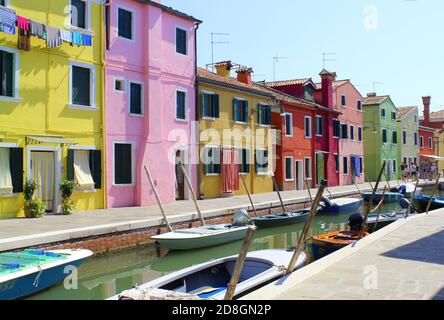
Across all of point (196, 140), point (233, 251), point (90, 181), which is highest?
point (196, 140)

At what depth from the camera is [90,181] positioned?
53.7ft

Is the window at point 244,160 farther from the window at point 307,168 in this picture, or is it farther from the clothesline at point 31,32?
the clothesline at point 31,32

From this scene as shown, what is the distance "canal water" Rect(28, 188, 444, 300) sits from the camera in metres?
9.28

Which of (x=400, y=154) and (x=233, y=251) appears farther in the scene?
(x=400, y=154)

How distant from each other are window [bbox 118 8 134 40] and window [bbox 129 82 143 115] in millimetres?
1873

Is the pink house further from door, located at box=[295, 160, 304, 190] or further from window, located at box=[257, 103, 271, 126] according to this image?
door, located at box=[295, 160, 304, 190]

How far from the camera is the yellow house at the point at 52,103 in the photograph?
1425cm

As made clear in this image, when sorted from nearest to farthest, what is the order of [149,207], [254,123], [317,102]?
[149,207]
[254,123]
[317,102]

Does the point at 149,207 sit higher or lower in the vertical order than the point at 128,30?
lower

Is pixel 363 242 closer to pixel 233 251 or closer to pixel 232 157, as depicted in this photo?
pixel 233 251

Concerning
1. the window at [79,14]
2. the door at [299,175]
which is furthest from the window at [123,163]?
the door at [299,175]

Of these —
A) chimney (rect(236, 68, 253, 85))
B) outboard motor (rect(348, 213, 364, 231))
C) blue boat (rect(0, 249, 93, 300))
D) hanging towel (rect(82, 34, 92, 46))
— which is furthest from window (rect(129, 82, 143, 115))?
chimney (rect(236, 68, 253, 85))
